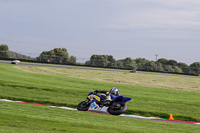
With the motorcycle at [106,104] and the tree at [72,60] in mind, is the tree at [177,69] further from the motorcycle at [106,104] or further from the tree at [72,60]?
Answer: the motorcycle at [106,104]

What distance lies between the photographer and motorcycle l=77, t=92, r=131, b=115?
15.5 m

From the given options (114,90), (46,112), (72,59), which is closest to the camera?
(46,112)

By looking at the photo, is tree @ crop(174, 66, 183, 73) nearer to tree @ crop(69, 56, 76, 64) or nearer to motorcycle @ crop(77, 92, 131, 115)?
tree @ crop(69, 56, 76, 64)

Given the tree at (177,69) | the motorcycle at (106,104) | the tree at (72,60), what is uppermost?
the tree at (72,60)

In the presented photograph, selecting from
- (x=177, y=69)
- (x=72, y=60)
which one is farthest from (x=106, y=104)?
(x=177, y=69)

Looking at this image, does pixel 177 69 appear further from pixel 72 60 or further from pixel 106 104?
pixel 106 104

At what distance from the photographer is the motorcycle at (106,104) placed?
50.9 ft

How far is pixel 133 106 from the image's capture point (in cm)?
2023

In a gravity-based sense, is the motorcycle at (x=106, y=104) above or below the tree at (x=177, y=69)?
below

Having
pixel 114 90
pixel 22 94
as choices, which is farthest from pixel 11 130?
pixel 22 94

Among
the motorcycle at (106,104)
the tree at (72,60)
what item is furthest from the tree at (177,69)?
the motorcycle at (106,104)

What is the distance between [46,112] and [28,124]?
3.97 meters

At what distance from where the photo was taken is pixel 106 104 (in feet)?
52.1

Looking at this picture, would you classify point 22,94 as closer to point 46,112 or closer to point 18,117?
point 46,112
